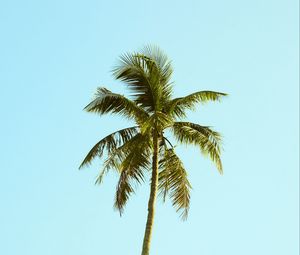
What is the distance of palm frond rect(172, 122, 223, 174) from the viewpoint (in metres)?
20.8

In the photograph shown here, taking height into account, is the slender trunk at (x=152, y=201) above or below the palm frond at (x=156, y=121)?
below

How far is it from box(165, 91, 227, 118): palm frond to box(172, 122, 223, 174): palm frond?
1.88 feet

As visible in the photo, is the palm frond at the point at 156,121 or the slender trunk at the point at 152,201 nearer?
the slender trunk at the point at 152,201

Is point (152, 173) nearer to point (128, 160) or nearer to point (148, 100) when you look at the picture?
point (128, 160)

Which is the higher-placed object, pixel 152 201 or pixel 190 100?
pixel 190 100

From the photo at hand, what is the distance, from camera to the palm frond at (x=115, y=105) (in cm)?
2061

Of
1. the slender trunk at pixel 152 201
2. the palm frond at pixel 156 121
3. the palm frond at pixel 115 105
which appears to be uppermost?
the palm frond at pixel 115 105

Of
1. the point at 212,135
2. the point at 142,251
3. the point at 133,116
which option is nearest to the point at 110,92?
the point at 133,116

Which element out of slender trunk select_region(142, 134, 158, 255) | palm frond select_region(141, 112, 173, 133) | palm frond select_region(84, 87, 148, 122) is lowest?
slender trunk select_region(142, 134, 158, 255)

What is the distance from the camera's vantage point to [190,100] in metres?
20.9

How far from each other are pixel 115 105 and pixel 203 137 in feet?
10.8

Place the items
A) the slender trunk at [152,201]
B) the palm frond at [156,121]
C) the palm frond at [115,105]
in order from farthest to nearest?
1. the palm frond at [115,105]
2. the palm frond at [156,121]
3. the slender trunk at [152,201]

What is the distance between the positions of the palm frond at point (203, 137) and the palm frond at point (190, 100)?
573mm

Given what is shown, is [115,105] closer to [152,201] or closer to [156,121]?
[156,121]
